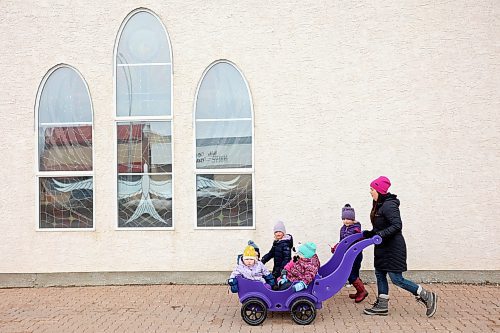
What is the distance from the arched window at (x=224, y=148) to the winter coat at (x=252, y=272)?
2.04 m

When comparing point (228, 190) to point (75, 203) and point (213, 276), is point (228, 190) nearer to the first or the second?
point (213, 276)

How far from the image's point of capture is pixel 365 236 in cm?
786

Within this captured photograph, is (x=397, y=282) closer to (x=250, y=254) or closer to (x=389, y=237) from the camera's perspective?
(x=389, y=237)

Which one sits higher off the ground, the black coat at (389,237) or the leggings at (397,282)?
the black coat at (389,237)

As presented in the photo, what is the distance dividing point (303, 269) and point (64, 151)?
4.58m

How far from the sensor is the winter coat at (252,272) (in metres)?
7.64

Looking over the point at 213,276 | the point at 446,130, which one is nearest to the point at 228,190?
the point at 213,276

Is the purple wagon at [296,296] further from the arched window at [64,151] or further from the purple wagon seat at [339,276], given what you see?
the arched window at [64,151]

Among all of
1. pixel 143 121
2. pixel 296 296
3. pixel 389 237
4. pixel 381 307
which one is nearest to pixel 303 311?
pixel 296 296

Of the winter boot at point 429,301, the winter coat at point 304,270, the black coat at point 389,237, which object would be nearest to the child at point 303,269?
the winter coat at point 304,270

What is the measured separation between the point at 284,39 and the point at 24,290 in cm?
548

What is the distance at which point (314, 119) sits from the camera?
963cm

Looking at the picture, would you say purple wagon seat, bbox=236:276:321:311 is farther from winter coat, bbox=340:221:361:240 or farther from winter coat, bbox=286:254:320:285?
winter coat, bbox=340:221:361:240

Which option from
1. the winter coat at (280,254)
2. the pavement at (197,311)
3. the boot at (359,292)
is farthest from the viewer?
the boot at (359,292)
